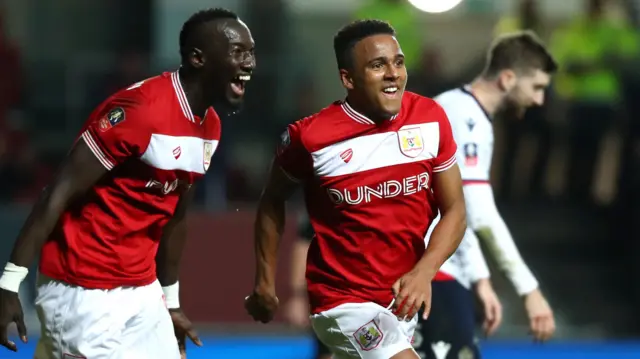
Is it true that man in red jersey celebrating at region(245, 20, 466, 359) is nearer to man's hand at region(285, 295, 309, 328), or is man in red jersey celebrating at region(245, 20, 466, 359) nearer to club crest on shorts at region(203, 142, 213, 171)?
club crest on shorts at region(203, 142, 213, 171)

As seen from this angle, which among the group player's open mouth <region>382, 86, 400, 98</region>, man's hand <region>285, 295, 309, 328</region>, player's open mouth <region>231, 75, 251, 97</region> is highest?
player's open mouth <region>382, 86, 400, 98</region>

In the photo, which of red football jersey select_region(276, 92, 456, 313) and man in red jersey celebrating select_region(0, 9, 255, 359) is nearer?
man in red jersey celebrating select_region(0, 9, 255, 359)

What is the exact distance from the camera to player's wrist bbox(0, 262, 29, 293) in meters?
4.22

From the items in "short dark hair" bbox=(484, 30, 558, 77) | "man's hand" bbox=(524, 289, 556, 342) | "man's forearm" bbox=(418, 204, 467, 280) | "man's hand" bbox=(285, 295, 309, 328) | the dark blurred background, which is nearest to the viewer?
"man's forearm" bbox=(418, 204, 467, 280)

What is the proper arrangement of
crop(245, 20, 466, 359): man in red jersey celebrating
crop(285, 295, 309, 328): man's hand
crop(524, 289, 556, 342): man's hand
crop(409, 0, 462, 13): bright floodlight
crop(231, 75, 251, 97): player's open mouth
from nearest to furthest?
crop(245, 20, 466, 359): man in red jersey celebrating
crop(231, 75, 251, 97): player's open mouth
crop(524, 289, 556, 342): man's hand
crop(285, 295, 309, 328): man's hand
crop(409, 0, 462, 13): bright floodlight

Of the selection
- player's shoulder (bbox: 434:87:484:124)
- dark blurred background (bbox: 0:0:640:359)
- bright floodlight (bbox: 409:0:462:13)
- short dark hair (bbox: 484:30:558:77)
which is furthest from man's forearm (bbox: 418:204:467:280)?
bright floodlight (bbox: 409:0:462:13)

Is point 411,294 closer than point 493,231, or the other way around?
point 411,294

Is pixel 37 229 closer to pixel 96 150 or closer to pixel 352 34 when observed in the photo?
pixel 96 150

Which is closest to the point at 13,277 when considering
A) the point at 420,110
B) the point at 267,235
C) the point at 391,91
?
the point at 267,235

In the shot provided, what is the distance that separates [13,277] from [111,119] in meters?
0.67

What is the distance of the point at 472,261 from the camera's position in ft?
18.1

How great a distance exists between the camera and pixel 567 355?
8828mm

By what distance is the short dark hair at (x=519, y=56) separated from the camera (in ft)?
19.0

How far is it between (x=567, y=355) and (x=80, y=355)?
5158 millimetres
